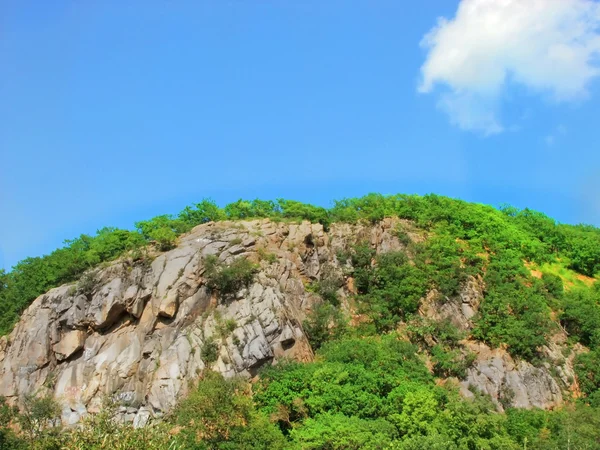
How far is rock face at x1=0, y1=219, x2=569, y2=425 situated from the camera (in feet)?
126

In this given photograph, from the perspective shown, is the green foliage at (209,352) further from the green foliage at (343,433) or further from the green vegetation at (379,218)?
the green vegetation at (379,218)

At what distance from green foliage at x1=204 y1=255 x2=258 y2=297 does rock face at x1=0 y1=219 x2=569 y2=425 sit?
463 mm

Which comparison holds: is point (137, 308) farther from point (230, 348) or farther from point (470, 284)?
point (470, 284)

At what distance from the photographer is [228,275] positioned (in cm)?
4141

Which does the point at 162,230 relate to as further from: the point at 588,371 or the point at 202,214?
the point at 588,371

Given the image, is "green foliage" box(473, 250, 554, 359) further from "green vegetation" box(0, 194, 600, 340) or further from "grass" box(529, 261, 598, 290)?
"grass" box(529, 261, 598, 290)

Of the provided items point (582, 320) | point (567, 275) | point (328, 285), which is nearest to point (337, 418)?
point (328, 285)

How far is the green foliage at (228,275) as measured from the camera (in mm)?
41562

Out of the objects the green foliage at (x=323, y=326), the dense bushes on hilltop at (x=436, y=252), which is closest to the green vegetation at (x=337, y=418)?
the green foliage at (x=323, y=326)

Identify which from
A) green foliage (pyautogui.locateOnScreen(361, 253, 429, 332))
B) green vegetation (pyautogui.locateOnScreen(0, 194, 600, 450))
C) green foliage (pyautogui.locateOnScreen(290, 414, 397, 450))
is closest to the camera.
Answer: green foliage (pyautogui.locateOnScreen(290, 414, 397, 450))

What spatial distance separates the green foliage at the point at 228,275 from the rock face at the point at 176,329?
0.46 m

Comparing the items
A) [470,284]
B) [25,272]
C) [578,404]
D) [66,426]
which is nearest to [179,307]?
[66,426]

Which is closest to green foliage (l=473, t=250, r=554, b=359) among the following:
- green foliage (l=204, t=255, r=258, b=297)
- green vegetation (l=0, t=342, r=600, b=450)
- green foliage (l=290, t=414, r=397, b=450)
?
green vegetation (l=0, t=342, r=600, b=450)

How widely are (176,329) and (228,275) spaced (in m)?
4.85
